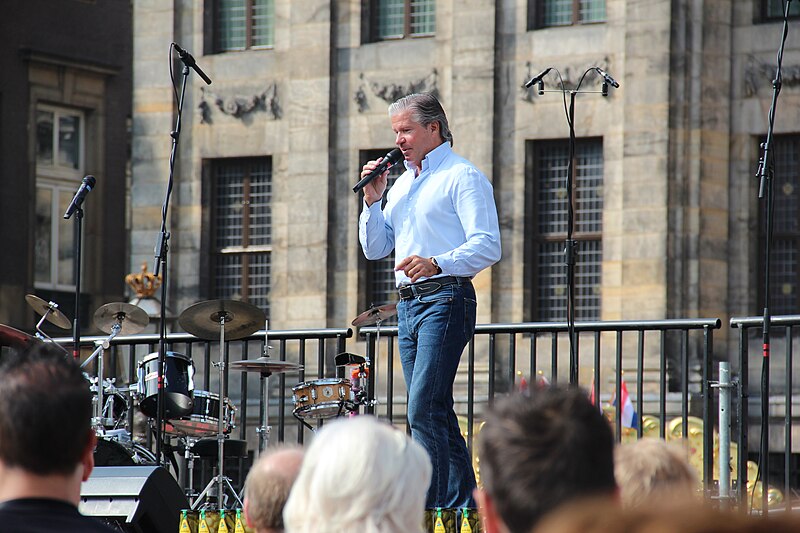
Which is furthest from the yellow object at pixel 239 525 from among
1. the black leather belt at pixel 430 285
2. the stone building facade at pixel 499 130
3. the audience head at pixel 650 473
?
the stone building facade at pixel 499 130

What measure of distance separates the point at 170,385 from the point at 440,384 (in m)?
4.37

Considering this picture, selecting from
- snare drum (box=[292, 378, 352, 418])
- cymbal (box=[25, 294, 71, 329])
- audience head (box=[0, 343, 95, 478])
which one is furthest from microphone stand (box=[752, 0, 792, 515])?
cymbal (box=[25, 294, 71, 329])

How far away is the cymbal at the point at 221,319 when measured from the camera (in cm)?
1088

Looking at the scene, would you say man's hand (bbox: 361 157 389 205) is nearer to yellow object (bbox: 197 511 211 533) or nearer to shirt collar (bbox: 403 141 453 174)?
shirt collar (bbox: 403 141 453 174)

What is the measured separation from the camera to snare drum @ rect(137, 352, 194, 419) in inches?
434

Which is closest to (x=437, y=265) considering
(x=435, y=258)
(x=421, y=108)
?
(x=435, y=258)

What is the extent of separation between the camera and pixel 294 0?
20.4m

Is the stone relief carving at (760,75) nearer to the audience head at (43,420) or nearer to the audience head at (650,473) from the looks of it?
the audience head at (650,473)

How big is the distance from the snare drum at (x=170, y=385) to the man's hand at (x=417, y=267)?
13.7 ft

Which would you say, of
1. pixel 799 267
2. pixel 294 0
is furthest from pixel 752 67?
pixel 294 0

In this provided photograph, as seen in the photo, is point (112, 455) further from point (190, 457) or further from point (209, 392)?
point (190, 457)

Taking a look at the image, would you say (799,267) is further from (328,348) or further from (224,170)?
Result: (224,170)

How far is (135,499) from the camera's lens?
21.6ft

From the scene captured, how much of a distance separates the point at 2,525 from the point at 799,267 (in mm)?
15982
